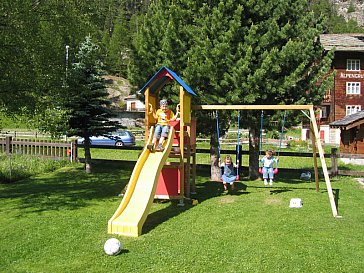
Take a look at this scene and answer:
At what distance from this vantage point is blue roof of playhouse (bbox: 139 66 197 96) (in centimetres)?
1109

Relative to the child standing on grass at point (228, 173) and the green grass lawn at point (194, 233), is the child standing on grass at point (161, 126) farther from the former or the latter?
the child standing on grass at point (228, 173)

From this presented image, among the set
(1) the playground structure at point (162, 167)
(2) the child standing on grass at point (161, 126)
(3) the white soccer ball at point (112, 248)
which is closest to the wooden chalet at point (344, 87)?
(1) the playground structure at point (162, 167)

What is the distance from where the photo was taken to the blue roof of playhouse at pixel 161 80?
11.1 metres

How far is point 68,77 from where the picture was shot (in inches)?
475

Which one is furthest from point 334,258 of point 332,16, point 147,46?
point 332,16

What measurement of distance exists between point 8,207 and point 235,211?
228 inches

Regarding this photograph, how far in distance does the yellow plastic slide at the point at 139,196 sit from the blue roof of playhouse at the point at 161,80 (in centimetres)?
135

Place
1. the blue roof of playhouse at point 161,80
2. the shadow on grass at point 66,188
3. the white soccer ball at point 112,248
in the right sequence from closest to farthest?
the white soccer ball at point 112,248
the shadow on grass at point 66,188
the blue roof of playhouse at point 161,80

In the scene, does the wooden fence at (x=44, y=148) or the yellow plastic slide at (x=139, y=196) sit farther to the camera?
the wooden fence at (x=44, y=148)

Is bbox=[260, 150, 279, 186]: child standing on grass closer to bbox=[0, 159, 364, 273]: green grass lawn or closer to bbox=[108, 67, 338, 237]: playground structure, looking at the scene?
bbox=[0, 159, 364, 273]: green grass lawn

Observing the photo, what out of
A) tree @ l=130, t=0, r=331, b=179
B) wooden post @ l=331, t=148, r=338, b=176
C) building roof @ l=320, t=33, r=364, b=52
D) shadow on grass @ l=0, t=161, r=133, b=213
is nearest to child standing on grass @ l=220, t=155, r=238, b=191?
tree @ l=130, t=0, r=331, b=179

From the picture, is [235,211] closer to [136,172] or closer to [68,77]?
[136,172]

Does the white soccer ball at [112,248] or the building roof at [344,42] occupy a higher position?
the building roof at [344,42]

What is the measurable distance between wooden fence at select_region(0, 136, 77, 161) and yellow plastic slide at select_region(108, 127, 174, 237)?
8594mm
